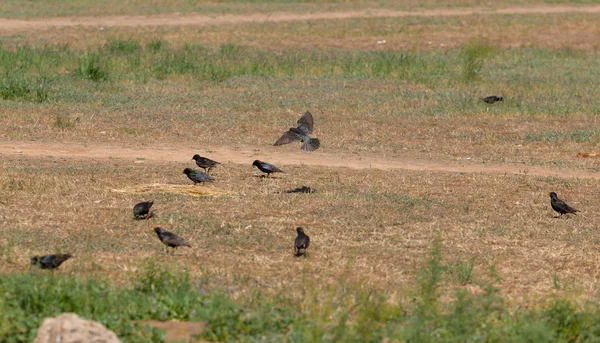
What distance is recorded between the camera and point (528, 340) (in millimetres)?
6992

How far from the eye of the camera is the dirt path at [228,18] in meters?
33.2

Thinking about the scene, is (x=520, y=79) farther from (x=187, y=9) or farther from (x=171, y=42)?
(x=187, y=9)

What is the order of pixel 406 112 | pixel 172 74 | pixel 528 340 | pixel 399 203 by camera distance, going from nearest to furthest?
pixel 528 340 → pixel 399 203 → pixel 406 112 → pixel 172 74

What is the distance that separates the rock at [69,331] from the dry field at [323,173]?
5.93 ft

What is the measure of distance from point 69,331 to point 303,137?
303 inches

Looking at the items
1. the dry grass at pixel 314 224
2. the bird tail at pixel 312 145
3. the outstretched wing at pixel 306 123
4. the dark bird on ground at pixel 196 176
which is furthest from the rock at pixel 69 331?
the outstretched wing at pixel 306 123


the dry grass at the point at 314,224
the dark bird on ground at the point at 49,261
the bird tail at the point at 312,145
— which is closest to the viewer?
the dark bird on ground at the point at 49,261

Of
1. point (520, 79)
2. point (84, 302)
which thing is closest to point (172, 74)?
point (520, 79)

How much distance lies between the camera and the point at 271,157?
15445 mm

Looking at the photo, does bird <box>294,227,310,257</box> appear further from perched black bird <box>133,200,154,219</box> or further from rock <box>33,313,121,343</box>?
rock <box>33,313,121,343</box>

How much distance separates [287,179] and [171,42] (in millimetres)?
16180

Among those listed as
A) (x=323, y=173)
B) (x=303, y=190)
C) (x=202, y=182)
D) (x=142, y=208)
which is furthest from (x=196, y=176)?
(x=323, y=173)

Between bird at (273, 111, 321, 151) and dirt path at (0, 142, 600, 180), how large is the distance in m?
0.95

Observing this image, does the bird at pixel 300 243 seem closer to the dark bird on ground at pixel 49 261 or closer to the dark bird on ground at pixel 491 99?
the dark bird on ground at pixel 49 261
